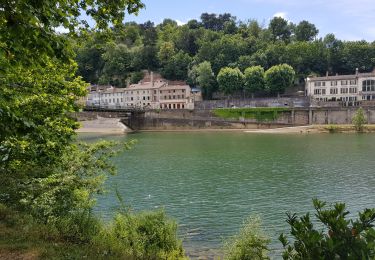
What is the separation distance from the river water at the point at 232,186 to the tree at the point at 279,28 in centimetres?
13380

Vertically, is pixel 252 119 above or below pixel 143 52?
below

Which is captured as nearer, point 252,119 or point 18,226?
point 18,226

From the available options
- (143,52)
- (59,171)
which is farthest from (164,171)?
(143,52)

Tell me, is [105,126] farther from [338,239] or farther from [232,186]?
[338,239]

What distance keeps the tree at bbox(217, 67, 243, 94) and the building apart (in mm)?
20835

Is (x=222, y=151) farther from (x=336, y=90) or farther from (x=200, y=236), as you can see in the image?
(x=336, y=90)

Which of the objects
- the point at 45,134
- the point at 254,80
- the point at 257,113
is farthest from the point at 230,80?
the point at 45,134

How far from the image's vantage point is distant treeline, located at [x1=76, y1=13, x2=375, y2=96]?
13725 cm

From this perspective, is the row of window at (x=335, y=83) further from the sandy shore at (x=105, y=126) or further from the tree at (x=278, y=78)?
the sandy shore at (x=105, y=126)

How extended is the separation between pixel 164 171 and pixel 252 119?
6987cm

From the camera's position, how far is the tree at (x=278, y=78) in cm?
11856

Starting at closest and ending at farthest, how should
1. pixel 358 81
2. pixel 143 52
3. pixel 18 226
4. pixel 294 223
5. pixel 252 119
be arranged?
pixel 294 223, pixel 18 226, pixel 252 119, pixel 358 81, pixel 143 52

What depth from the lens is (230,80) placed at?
122 m

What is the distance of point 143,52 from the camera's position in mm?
164500
